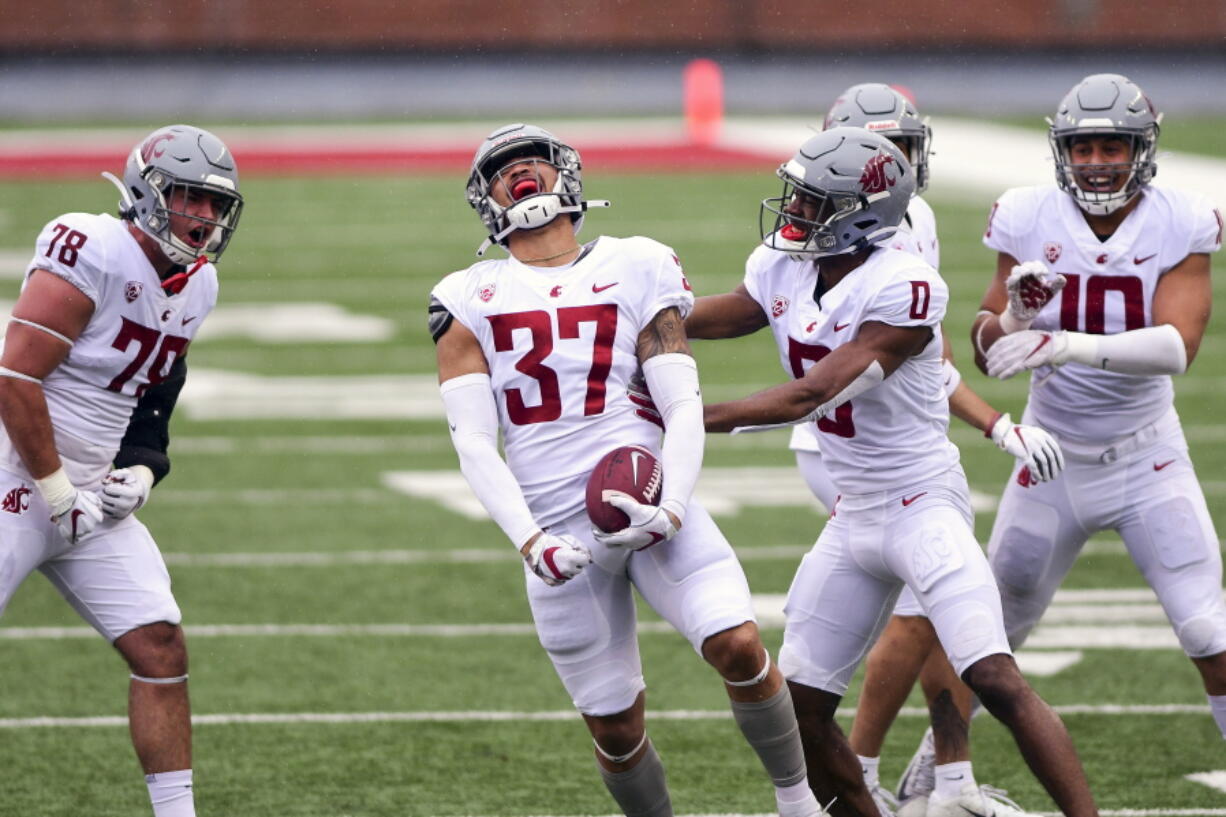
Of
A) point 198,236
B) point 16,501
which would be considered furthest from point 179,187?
point 16,501

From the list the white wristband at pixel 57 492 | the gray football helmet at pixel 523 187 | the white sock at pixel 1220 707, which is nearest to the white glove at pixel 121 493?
the white wristband at pixel 57 492

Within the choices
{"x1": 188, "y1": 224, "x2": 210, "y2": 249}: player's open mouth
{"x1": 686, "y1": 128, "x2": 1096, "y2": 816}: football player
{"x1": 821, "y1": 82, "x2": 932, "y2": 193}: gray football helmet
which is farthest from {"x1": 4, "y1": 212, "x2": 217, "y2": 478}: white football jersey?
{"x1": 821, "y1": 82, "x2": 932, "y2": 193}: gray football helmet

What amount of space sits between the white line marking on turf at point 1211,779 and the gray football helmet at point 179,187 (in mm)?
3112

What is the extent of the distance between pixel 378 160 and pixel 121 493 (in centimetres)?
1898

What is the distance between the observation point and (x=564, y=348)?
438 centimetres

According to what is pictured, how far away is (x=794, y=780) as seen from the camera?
14.6 feet

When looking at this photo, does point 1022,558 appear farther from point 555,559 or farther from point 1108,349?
point 555,559

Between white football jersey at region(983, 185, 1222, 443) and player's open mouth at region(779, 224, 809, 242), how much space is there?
0.86 metres

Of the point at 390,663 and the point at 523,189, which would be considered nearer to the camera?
the point at 523,189

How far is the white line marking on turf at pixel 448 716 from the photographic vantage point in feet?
19.8

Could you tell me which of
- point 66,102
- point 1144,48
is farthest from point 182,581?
point 1144,48

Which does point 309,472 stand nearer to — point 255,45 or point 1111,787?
point 1111,787

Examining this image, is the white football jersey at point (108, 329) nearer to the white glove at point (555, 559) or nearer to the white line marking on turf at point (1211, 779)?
the white glove at point (555, 559)

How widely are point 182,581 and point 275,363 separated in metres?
4.57
